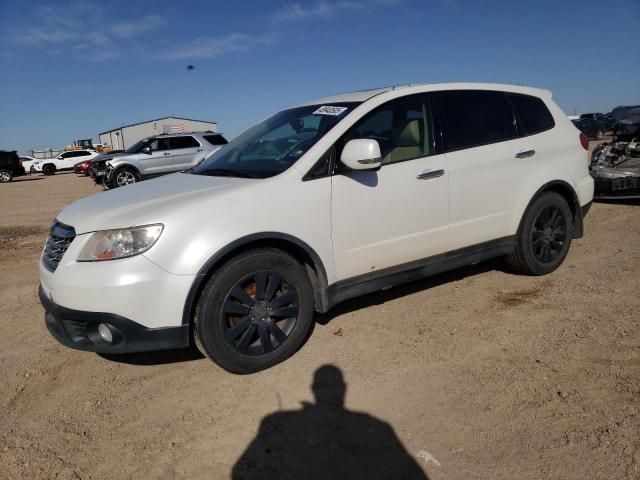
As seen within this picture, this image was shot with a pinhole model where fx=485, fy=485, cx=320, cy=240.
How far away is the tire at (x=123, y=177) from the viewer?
15.1 metres

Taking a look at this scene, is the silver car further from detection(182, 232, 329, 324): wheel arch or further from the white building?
the white building

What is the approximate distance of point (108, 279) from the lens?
2.72 m

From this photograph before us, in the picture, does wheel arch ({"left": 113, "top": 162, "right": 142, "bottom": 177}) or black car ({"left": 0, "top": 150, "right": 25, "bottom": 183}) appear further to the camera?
black car ({"left": 0, "top": 150, "right": 25, "bottom": 183})

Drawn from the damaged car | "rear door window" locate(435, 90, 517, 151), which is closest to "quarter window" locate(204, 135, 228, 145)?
the damaged car

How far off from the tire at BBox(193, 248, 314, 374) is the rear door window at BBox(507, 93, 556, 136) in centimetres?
257

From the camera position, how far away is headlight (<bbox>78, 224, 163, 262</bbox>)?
109 inches

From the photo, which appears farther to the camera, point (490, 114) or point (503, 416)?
point (490, 114)

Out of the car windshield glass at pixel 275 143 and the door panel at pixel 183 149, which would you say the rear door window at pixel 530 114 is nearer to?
the car windshield glass at pixel 275 143

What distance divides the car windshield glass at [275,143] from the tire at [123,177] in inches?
475

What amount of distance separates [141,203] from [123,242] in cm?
37

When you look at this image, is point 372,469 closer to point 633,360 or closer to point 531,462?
point 531,462

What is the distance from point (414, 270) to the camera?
3773 millimetres

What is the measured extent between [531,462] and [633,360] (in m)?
1.33

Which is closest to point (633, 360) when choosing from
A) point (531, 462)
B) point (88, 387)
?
point (531, 462)
